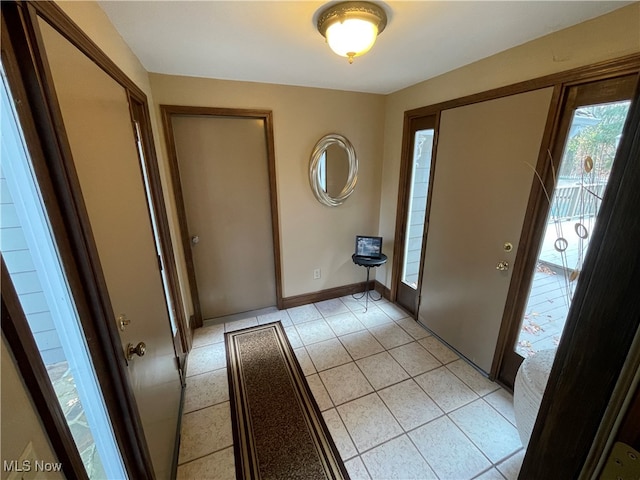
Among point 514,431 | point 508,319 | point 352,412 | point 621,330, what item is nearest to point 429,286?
point 508,319

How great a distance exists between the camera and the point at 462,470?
1.42 metres

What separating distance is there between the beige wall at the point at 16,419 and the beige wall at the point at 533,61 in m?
2.33

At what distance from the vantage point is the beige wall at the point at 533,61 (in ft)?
3.90

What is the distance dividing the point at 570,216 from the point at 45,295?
2291 millimetres

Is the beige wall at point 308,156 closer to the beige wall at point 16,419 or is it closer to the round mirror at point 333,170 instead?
the round mirror at point 333,170

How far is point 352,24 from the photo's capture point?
1178mm

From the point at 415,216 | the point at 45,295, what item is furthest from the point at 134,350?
the point at 415,216

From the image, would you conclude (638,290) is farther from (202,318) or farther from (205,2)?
(202,318)

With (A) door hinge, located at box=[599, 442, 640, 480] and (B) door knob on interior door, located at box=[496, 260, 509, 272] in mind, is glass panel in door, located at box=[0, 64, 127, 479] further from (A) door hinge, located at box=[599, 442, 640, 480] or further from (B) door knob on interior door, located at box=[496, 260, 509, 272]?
(B) door knob on interior door, located at box=[496, 260, 509, 272]

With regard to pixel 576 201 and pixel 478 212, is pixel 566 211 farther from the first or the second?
pixel 478 212

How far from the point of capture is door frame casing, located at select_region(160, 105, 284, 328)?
6.86 feet

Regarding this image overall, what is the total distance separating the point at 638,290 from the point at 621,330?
0.08 metres

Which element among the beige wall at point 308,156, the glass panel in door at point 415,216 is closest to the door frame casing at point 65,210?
the beige wall at point 308,156

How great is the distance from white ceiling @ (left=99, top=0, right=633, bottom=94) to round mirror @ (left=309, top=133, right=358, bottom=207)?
642 mm
